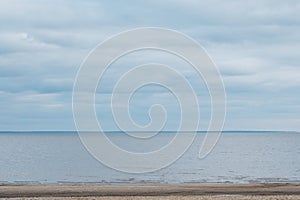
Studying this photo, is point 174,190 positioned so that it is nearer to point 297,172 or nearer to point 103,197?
point 103,197

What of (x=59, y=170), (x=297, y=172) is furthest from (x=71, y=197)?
(x=297, y=172)

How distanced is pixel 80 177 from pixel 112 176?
12.5 ft

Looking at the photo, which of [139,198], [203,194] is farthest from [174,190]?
[139,198]

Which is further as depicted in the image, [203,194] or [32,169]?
[32,169]

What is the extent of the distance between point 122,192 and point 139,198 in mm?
5777

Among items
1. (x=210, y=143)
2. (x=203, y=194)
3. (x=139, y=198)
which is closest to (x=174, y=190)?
(x=203, y=194)

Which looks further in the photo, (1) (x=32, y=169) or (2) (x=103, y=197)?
(1) (x=32, y=169)

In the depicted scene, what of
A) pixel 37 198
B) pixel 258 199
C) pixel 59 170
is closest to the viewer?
pixel 258 199

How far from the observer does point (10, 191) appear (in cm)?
4206

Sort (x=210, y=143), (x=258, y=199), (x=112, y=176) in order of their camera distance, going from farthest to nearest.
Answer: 1. (x=210, y=143)
2. (x=112, y=176)
3. (x=258, y=199)

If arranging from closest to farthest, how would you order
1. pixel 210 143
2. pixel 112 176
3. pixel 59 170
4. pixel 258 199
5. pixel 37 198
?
1. pixel 258 199
2. pixel 37 198
3. pixel 112 176
4. pixel 59 170
5. pixel 210 143

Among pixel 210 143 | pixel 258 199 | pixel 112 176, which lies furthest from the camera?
pixel 210 143

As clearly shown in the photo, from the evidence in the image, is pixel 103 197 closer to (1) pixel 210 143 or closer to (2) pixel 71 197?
(2) pixel 71 197

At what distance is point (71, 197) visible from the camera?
122 ft
